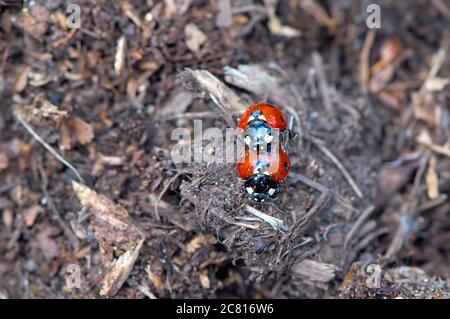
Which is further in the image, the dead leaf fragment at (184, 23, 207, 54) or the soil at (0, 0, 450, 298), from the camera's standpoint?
the dead leaf fragment at (184, 23, 207, 54)

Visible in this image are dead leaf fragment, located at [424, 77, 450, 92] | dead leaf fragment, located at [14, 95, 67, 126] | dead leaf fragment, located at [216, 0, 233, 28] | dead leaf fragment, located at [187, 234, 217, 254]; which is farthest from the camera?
dead leaf fragment, located at [424, 77, 450, 92]

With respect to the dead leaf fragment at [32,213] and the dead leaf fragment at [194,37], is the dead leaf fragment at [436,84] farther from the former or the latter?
the dead leaf fragment at [32,213]

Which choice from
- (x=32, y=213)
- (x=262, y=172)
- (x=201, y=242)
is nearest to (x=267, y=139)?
(x=262, y=172)

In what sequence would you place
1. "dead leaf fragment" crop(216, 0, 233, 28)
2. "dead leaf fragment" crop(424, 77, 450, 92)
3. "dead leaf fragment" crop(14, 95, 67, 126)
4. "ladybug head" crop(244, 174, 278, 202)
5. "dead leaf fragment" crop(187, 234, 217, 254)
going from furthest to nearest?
"dead leaf fragment" crop(424, 77, 450, 92)
"dead leaf fragment" crop(216, 0, 233, 28)
"dead leaf fragment" crop(14, 95, 67, 126)
"dead leaf fragment" crop(187, 234, 217, 254)
"ladybug head" crop(244, 174, 278, 202)

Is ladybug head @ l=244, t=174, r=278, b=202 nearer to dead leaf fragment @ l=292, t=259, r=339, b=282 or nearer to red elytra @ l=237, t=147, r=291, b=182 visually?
red elytra @ l=237, t=147, r=291, b=182

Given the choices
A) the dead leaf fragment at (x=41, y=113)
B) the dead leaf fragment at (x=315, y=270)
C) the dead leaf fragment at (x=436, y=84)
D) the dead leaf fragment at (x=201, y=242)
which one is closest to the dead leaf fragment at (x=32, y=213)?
the dead leaf fragment at (x=41, y=113)

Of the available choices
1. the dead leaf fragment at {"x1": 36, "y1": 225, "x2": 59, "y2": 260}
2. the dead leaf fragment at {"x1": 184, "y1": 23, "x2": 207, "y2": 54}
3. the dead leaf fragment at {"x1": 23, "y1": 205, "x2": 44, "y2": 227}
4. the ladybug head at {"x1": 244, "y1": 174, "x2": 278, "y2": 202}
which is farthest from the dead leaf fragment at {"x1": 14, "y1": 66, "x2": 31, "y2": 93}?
the ladybug head at {"x1": 244, "y1": 174, "x2": 278, "y2": 202}

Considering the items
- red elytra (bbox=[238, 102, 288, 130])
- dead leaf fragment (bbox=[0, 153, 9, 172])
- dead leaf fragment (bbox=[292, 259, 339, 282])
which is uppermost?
red elytra (bbox=[238, 102, 288, 130])

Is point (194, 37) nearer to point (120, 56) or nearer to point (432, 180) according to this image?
point (120, 56)
